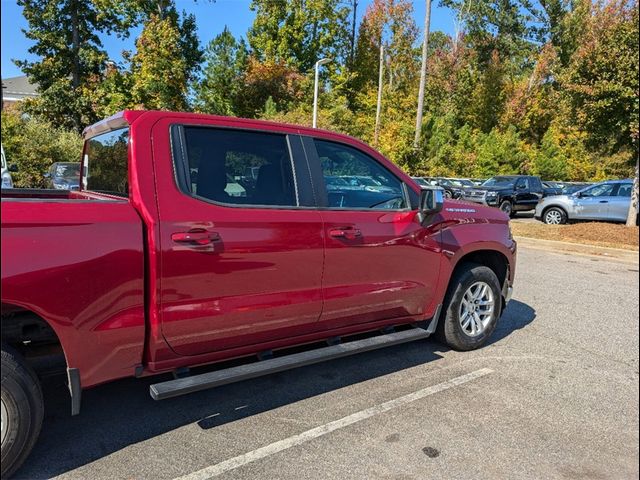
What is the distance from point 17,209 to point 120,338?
841 millimetres

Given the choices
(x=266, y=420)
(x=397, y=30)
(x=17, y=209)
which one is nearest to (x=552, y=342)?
(x=266, y=420)

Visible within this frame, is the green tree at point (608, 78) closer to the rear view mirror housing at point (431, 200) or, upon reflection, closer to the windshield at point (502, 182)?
the windshield at point (502, 182)

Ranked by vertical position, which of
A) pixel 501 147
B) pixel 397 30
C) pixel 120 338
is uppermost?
pixel 397 30

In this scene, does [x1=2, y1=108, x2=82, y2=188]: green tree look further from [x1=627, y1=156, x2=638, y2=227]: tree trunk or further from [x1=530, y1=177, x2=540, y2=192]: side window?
[x1=627, y1=156, x2=638, y2=227]: tree trunk

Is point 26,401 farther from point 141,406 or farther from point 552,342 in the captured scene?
point 552,342

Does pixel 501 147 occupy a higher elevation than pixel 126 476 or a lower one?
higher

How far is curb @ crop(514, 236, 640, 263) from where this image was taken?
10.1 meters

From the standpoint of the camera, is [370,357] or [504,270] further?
[504,270]

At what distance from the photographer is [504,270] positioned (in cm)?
483

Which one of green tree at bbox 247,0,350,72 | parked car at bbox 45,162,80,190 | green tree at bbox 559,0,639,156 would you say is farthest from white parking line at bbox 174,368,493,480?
green tree at bbox 247,0,350,72

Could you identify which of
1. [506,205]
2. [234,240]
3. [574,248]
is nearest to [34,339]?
[234,240]

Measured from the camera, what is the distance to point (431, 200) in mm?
3732

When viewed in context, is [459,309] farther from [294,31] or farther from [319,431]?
[294,31]

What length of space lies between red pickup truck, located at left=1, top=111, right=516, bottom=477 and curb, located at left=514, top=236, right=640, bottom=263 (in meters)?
7.56
